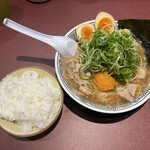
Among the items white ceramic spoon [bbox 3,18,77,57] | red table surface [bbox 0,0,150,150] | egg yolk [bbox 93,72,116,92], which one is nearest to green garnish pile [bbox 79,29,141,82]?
egg yolk [bbox 93,72,116,92]

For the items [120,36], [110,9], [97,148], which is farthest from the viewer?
[110,9]

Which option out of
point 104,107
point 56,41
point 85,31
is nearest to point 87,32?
point 85,31

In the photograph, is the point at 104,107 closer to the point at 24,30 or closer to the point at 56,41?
the point at 56,41

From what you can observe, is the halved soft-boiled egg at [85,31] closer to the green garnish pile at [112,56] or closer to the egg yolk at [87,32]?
the egg yolk at [87,32]

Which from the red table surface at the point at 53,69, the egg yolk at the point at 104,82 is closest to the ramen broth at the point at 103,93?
the egg yolk at the point at 104,82

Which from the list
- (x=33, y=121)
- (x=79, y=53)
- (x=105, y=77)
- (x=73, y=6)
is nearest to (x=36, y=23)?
(x=73, y=6)

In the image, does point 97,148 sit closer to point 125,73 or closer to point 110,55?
point 125,73
